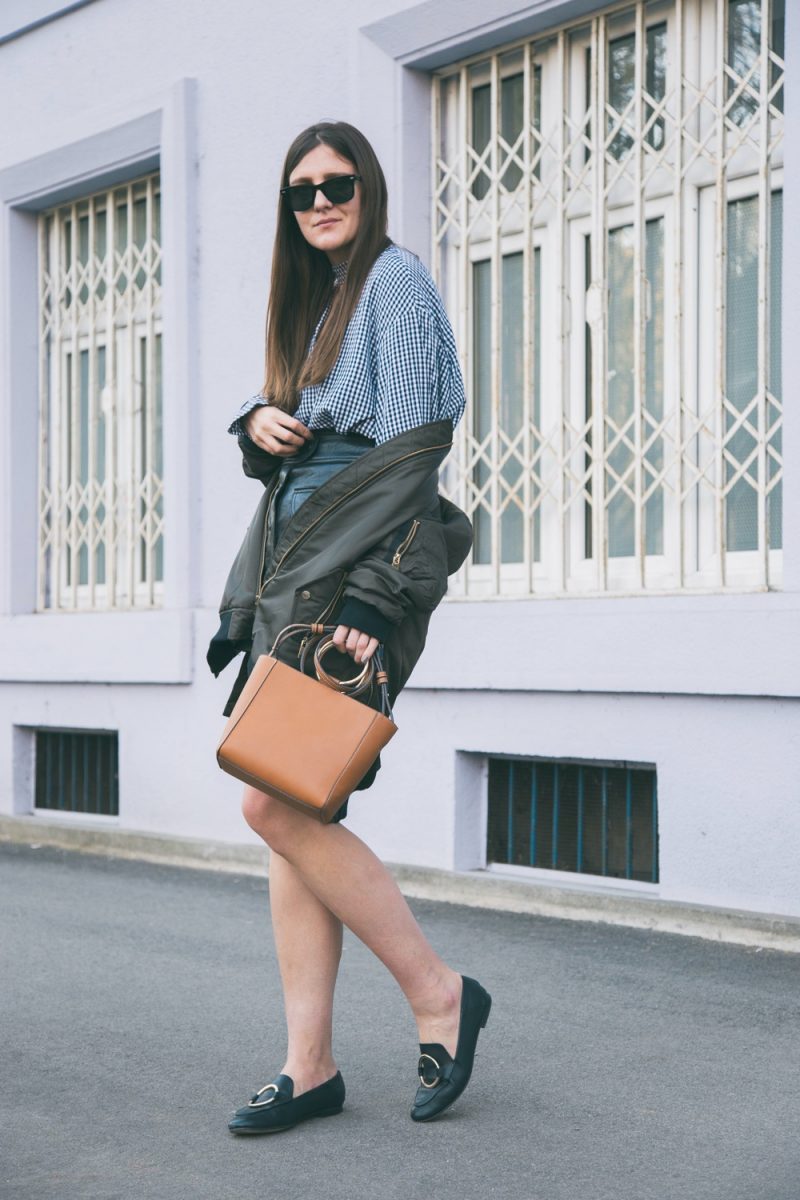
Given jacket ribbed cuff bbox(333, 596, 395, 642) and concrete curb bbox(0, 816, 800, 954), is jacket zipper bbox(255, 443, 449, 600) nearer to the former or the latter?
jacket ribbed cuff bbox(333, 596, 395, 642)

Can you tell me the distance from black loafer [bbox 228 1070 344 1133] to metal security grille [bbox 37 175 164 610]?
15.7 feet

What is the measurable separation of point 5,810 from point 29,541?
1.41 m

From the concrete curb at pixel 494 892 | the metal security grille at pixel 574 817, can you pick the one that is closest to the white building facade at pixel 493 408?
the metal security grille at pixel 574 817

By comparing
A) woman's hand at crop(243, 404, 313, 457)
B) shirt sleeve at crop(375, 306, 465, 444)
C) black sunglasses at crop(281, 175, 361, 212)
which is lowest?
woman's hand at crop(243, 404, 313, 457)

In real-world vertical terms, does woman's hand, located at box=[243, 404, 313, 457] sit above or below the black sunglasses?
below

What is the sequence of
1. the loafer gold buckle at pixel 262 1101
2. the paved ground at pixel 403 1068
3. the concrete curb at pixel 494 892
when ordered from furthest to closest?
the concrete curb at pixel 494 892 → the loafer gold buckle at pixel 262 1101 → the paved ground at pixel 403 1068

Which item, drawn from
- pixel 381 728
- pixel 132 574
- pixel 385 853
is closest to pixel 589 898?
pixel 385 853

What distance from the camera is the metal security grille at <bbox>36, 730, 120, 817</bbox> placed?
25.5 feet

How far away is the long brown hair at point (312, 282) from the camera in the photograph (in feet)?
10.2

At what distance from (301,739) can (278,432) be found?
623 mm

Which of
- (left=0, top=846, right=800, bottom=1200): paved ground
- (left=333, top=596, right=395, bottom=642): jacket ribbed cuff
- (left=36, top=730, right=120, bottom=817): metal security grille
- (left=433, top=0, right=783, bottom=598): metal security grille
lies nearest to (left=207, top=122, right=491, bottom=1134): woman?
(left=333, top=596, right=395, bottom=642): jacket ribbed cuff

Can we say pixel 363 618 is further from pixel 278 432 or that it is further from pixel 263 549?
pixel 278 432

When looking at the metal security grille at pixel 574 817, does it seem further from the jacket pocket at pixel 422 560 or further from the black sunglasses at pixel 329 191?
the black sunglasses at pixel 329 191

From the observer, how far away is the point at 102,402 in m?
8.12
